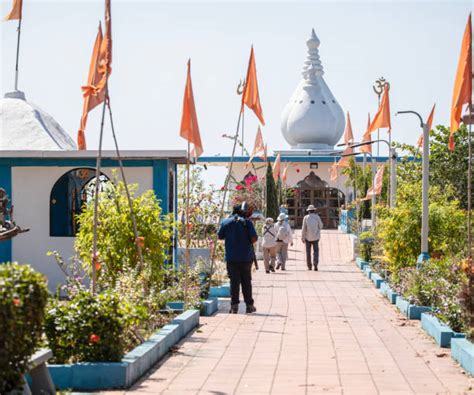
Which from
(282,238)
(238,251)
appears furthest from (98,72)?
(282,238)

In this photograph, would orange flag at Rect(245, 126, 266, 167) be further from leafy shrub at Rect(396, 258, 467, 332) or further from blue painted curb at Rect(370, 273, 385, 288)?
leafy shrub at Rect(396, 258, 467, 332)

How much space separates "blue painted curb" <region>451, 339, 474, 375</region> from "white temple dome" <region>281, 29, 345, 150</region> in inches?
1893

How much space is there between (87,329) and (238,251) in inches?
255

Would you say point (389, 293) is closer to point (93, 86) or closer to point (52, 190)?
point (52, 190)

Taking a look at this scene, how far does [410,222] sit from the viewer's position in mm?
20172

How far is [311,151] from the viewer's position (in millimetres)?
55125

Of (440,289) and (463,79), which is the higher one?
(463,79)

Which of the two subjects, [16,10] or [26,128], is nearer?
[16,10]

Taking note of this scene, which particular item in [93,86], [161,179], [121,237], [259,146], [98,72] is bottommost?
[121,237]

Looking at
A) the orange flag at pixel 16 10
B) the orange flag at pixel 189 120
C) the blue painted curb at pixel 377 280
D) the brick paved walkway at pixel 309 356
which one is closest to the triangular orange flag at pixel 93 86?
the orange flag at pixel 189 120

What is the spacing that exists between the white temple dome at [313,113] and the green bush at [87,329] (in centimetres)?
4973

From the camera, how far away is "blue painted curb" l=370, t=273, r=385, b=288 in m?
20.8

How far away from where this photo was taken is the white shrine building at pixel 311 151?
53844 millimetres

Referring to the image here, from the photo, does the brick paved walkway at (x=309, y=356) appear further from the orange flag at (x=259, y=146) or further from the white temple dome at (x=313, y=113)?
the white temple dome at (x=313, y=113)
